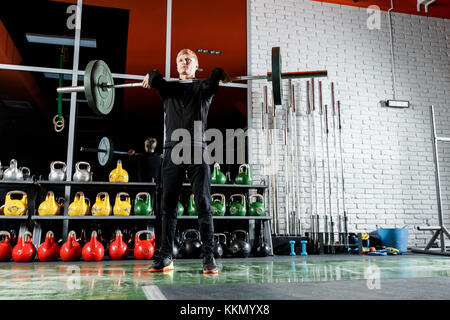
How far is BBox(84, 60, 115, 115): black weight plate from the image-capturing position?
2766 mm

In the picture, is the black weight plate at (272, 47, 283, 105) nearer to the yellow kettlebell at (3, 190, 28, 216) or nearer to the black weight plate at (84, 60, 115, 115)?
the black weight plate at (84, 60, 115, 115)

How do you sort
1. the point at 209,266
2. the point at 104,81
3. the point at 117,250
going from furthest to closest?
the point at 117,250
the point at 104,81
the point at 209,266

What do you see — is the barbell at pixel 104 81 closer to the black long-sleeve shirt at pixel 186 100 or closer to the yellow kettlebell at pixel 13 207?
the black long-sleeve shirt at pixel 186 100

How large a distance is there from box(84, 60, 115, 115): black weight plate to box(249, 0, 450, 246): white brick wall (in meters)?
2.50

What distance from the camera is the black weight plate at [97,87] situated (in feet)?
9.07

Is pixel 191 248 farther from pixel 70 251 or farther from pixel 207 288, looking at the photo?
pixel 207 288

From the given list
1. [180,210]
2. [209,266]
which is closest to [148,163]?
[180,210]

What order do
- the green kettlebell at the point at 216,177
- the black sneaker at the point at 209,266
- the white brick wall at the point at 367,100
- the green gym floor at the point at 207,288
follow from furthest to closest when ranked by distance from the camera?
1. the white brick wall at the point at 367,100
2. the green kettlebell at the point at 216,177
3. the black sneaker at the point at 209,266
4. the green gym floor at the point at 207,288

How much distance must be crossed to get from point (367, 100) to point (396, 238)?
2.17m

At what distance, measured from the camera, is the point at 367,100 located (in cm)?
561

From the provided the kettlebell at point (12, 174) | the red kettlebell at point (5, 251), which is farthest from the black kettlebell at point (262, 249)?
the kettlebell at point (12, 174)

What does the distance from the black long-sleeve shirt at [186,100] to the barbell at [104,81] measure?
90 millimetres

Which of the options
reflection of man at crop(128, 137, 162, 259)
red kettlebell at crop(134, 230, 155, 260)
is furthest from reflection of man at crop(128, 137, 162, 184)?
red kettlebell at crop(134, 230, 155, 260)

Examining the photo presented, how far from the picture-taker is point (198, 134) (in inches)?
101
